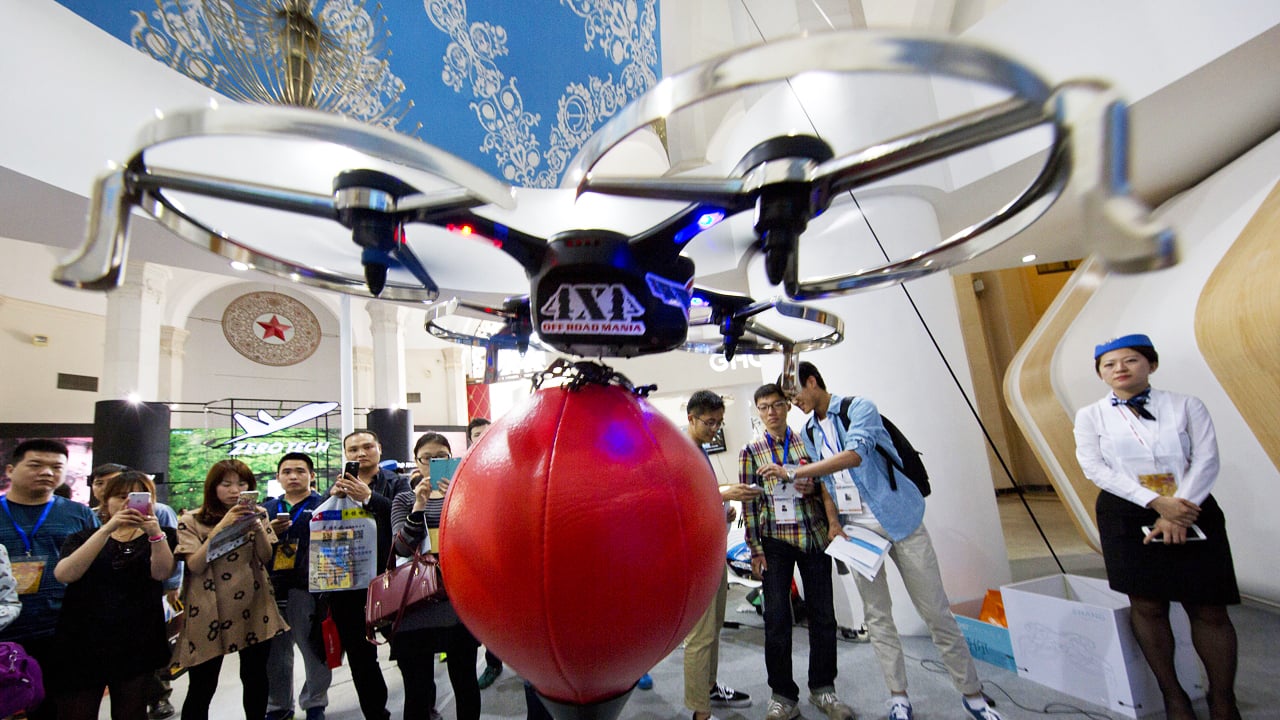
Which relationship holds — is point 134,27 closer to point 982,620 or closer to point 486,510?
point 486,510

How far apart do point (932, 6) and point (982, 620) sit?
4.78 metres

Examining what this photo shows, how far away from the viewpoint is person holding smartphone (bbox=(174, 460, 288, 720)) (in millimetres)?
2381

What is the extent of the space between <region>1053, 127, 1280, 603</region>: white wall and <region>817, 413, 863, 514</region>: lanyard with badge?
2419 mm

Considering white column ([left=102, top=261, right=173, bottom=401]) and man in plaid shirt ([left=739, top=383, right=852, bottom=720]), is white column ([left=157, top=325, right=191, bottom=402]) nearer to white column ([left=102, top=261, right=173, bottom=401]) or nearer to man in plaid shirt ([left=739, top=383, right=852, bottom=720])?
white column ([left=102, top=261, right=173, bottom=401])

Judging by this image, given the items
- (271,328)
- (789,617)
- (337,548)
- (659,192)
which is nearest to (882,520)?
(789,617)

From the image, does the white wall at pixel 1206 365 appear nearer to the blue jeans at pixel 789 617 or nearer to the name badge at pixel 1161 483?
the name badge at pixel 1161 483

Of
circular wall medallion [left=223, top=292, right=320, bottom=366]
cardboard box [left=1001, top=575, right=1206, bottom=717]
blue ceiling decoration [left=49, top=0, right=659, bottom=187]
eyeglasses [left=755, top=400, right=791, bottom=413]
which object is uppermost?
circular wall medallion [left=223, top=292, right=320, bottom=366]

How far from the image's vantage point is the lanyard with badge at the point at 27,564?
7.36 feet

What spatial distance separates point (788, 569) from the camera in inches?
106

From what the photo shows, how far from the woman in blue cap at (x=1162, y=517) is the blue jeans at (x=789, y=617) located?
120 centimetres

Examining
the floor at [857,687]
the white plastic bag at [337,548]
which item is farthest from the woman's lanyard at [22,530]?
the floor at [857,687]

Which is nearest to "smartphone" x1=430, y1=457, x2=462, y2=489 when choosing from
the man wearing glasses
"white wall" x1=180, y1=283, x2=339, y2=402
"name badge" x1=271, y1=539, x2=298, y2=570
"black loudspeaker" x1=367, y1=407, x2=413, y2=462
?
the man wearing glasses

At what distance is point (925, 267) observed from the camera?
2.74 feet

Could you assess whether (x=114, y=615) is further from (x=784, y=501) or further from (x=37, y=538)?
(x=784, y=501)
